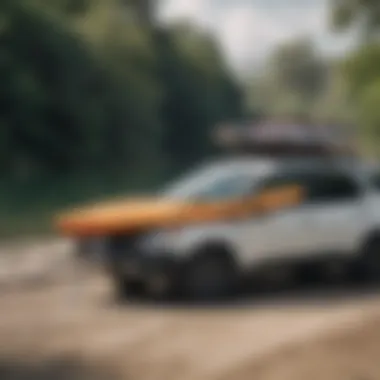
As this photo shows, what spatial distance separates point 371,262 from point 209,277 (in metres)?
2.71

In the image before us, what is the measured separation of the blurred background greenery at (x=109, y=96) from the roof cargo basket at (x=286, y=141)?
67.9 inches

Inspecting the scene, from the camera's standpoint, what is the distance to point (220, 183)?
14102 millimetres

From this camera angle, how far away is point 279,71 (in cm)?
10056

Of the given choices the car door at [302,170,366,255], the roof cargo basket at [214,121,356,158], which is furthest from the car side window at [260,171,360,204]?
the roof cargo basket at [214,121,356,158]

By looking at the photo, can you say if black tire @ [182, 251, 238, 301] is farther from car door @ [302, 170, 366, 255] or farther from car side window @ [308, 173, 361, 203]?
car side window @ [308, 173, 361, 203]

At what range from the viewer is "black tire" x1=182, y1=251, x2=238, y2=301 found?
13.2 metres

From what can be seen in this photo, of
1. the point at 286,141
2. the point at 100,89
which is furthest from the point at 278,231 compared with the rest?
the point at 286,141

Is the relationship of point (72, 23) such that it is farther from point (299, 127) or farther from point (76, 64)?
point (299, 127)

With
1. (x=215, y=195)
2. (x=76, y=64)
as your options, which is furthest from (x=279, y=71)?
(x=215, y=195)

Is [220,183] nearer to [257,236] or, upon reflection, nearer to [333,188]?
[257,236]

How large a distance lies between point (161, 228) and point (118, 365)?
3.66 meters

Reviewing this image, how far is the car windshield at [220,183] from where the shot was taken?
45.4 ft

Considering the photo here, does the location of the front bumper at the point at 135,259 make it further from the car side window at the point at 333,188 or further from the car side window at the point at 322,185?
the car side window at the point at 333,188

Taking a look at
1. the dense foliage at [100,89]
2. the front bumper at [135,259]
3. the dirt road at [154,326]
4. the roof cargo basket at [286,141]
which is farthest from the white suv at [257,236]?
the roof cargo basket at [286,141]
